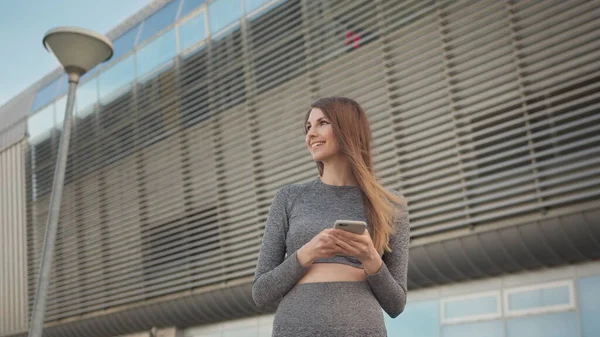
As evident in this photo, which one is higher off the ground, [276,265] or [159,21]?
[159,21]

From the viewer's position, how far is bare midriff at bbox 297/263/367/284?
2.27m

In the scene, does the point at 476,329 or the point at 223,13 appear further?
the point at 223,13

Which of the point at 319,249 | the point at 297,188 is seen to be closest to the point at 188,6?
the point at 297,188

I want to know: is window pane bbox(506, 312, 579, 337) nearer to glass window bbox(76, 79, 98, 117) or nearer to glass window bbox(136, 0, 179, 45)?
glass window bbox(136, 0, 179, 45)

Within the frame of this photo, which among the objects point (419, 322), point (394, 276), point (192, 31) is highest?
point (192, 31)

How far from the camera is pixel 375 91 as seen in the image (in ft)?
43.7

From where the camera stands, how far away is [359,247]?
2096 mm

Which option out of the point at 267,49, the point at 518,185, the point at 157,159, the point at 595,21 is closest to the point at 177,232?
the point at 157,159

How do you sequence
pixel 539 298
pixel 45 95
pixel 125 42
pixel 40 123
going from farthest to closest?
pixel 45 95 → pixel 40 123 → pixel 125 42 → pixel 539 298

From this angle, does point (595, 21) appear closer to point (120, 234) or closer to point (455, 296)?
point (455, 296)

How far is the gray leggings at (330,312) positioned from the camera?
2178mm

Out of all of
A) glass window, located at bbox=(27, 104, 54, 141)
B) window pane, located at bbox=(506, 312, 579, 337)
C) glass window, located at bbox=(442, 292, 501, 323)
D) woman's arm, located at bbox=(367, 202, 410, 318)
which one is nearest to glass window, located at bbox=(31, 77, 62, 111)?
glass window, located at bbox=(27, 104, 54, 141)

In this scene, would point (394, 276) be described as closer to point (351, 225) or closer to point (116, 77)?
point (351, 225)

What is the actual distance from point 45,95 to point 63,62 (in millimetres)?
14042
